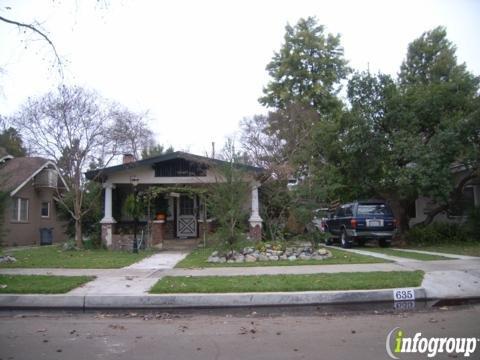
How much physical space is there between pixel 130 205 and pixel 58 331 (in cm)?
1156

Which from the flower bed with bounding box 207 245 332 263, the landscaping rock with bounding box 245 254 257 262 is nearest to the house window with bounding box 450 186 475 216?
the flower bed with bounding box 207 245 332 263

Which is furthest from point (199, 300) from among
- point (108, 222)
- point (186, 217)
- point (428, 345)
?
point (186, 217)

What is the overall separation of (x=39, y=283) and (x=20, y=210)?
1909cm

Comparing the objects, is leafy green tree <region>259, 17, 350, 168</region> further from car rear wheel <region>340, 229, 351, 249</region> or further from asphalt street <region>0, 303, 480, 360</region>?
asphalt street <region>0, 303, 480, 360</region>

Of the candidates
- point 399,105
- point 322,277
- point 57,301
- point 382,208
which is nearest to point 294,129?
point 399,105

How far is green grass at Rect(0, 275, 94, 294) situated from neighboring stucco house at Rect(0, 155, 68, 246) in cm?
1585

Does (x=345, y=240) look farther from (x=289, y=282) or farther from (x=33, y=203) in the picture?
(x=33, y=203)

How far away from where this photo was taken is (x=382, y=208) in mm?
17359

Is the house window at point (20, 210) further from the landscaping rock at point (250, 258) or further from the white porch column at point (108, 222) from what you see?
the landscaping rock at point (250, 258)

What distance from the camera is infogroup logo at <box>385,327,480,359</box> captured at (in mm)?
5414

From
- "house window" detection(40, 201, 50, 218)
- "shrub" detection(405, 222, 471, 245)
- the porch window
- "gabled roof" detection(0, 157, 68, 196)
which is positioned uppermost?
"gabled roof" detection(0, 157, 68, 196)

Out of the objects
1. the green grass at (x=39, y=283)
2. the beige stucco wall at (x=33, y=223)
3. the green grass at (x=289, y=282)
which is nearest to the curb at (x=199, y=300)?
the green grass at (x=289, y=282)

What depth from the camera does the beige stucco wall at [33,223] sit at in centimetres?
2569

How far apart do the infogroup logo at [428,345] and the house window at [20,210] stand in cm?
2465
